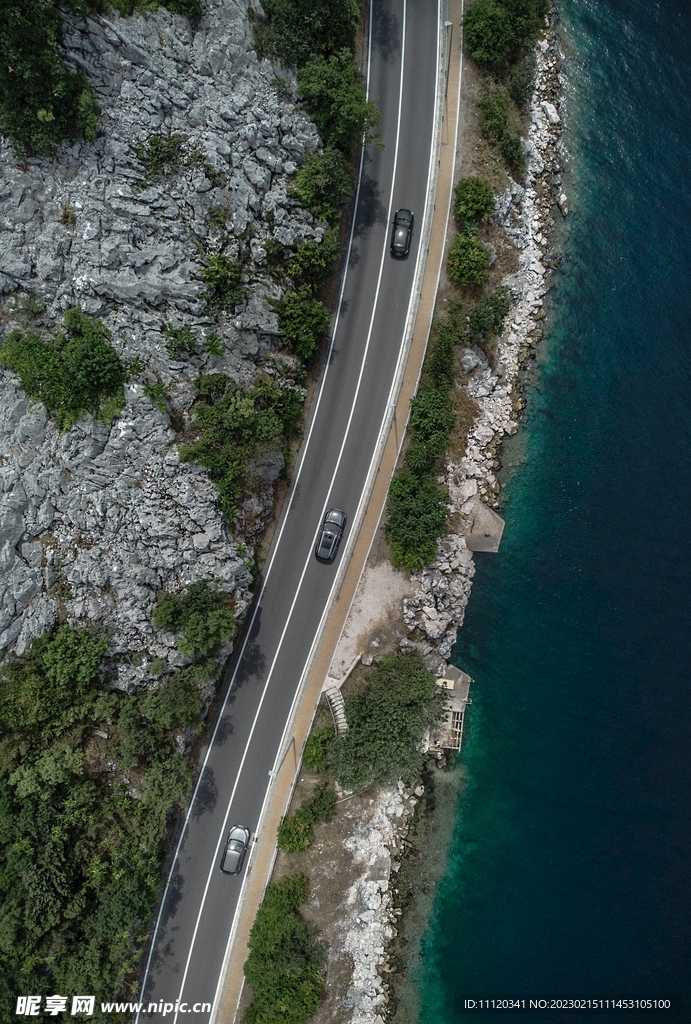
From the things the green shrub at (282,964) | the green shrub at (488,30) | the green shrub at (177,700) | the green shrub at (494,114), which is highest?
the green shrub at (488,30)

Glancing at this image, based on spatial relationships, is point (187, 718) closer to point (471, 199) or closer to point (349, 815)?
point (349, 815)

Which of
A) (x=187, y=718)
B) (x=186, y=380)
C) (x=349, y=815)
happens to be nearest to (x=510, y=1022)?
(x=349, y=815)

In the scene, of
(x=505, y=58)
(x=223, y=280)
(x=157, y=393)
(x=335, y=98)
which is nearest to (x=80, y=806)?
(x=157, y=393)

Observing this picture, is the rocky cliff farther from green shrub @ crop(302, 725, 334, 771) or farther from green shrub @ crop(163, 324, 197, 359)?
green shrub @ crop(302, 725, 334, 771)

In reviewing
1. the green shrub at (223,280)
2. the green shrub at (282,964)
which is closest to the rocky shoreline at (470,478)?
the green shrub at (282,964)

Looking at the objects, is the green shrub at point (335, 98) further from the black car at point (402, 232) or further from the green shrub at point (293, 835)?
the green shrub at point (293, 835)

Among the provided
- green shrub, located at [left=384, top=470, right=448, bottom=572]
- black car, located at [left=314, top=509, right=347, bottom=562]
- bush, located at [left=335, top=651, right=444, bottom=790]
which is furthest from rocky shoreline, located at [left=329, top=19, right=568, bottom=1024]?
black car, located at [left=314, top=509, right=347, bottom=562]
